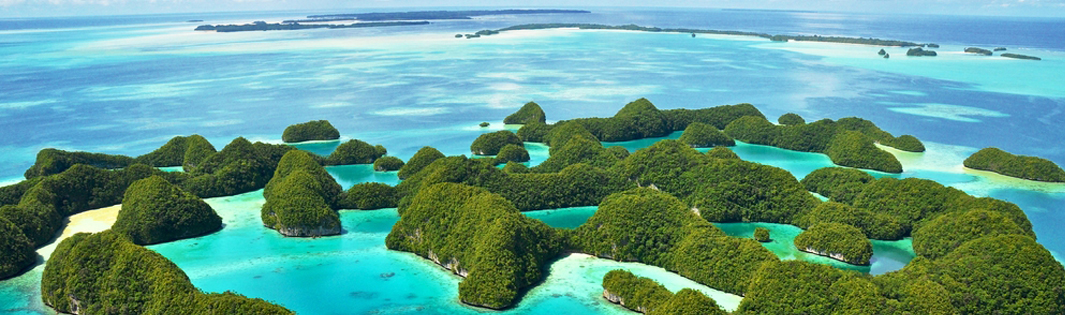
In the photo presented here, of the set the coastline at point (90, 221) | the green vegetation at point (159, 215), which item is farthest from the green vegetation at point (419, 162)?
the coastline at point (90, 221)

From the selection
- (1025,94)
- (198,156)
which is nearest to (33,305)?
(198,156)

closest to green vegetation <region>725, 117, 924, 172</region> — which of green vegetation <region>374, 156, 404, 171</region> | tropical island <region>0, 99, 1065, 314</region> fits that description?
tropical island <region>0, 99, 1065, 314</region>

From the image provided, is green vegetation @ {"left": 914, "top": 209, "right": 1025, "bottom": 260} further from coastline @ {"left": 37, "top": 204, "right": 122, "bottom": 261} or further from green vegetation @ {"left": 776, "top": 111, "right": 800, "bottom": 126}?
coastline @ {"left": 37, "top": 204, "right": 122, "bottom": 261}

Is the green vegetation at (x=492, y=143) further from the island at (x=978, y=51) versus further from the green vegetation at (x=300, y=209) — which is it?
the island at (x=978, y=51)

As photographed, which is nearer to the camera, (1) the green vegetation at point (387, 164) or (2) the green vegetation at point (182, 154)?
(2) the green vegetation at point (182, 154)

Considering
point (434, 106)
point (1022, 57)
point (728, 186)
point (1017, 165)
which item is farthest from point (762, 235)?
point (1022, 57)
